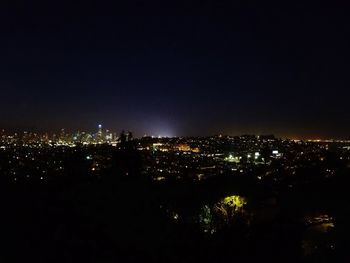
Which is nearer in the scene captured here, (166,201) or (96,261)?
(96,261)

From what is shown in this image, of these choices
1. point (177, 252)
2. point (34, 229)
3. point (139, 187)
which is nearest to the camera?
point (177, 252)

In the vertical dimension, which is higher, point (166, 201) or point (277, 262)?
point (166, 201)

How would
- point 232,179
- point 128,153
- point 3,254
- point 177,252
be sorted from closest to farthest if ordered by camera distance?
1. point 3,254
2. point 177,252
3. point 232,179
4. point 128,153

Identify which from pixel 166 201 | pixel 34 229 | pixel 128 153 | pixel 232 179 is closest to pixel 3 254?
pixel 34 229

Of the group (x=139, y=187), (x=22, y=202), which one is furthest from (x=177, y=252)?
(x=22, y=202)

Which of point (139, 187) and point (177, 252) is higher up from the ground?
point (139, 187)

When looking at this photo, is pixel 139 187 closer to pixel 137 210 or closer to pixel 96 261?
pixel 137 210

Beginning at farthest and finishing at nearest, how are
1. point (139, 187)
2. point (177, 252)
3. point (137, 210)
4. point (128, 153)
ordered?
point (128, 153) → point (139, 187) → point (137, 210) → point (177, 252)

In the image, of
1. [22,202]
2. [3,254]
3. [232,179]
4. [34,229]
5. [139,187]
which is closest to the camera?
[3,254]

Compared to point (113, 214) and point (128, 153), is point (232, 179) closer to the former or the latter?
point (113, 214)
